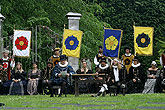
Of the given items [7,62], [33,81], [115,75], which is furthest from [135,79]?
[7,62]

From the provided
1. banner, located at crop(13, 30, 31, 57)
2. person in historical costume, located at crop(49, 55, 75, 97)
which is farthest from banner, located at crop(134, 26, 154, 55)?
banner, located at crop(13, 30, 31, 57)

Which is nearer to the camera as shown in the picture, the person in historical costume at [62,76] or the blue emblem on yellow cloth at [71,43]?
the person in historical costume at [62,76]

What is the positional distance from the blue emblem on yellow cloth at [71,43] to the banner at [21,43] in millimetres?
1541

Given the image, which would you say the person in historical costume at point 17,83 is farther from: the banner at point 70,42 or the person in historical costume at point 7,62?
the banner at point 70,42

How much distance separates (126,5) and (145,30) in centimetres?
1426

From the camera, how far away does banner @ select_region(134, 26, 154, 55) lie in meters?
20.6

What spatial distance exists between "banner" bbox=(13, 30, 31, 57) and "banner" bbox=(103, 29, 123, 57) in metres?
3.02

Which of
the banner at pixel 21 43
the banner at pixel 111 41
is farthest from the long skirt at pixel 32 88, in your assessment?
the banner at pixel 111 41

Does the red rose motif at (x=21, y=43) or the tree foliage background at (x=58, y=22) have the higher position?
the tree foliage background at (x=58, y=22)

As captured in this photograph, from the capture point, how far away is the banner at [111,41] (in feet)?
65.1

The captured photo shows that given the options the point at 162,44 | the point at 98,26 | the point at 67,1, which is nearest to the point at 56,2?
the point at 67,1

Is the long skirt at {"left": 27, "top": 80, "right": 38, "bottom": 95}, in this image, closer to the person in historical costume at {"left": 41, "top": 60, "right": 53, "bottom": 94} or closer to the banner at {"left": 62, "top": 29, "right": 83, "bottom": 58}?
the person in historical costume at {"left": 41, "top": 60, "right": 53, "bottom": 94}

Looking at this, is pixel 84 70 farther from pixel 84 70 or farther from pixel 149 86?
pixel 149 86

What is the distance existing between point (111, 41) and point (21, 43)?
3.48m
